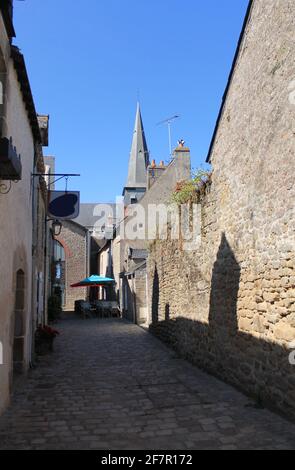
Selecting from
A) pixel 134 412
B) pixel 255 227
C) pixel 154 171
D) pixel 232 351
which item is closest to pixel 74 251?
pixel 154 171

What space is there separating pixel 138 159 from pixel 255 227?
30.8 m

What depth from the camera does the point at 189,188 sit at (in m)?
9.39

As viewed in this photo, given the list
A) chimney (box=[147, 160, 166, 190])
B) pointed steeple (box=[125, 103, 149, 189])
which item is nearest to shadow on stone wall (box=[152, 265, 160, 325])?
chimney (box=[147, 160, 166, 190])

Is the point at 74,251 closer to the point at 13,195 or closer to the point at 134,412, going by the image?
the point at 13,195

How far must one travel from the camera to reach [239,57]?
6.67 meters

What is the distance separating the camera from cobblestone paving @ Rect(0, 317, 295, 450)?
429cm

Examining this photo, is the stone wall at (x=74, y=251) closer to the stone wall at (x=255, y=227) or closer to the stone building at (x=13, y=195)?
the stone building at (x=13, y=195)

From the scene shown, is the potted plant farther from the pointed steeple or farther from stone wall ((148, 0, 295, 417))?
the pointed steeple

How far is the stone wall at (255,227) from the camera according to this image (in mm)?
5047

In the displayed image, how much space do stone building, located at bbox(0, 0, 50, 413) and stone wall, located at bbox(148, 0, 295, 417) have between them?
3.04 metres

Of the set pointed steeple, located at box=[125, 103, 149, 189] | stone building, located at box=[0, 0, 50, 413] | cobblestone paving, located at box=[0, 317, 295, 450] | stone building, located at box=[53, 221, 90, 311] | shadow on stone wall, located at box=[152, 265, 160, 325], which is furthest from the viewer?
pointed steeple, located at box=[125, 103, 149, 189]

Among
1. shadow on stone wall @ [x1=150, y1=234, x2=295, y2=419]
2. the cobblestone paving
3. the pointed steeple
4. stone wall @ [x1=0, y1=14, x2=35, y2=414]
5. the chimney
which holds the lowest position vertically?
the cobblestone paving
